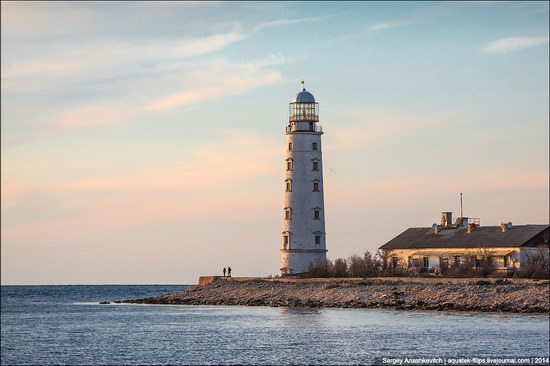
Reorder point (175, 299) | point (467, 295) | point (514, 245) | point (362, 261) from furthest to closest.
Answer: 1. point (175, 299)
2. point (362, 261)
3. point (514, 245)
4. point (467, 295)

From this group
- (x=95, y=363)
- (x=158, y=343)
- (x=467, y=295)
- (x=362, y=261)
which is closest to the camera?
(x=95, y=363)

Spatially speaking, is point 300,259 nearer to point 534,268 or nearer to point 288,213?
point 288,213

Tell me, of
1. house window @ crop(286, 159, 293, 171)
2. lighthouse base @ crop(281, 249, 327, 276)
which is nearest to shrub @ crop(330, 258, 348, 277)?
lighthouse base @ crop(281, 249, 327, 276)

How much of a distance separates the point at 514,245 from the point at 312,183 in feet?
52.3

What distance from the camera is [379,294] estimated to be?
214 feet

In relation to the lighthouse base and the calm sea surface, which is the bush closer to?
the calm sea surface

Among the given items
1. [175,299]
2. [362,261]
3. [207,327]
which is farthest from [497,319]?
[175,299]

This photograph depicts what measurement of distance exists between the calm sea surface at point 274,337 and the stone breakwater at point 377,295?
2515mm

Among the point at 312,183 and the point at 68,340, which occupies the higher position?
the point at 312,183

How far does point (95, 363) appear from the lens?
37.7m

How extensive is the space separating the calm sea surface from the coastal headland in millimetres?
2597

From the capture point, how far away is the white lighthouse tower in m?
77.3

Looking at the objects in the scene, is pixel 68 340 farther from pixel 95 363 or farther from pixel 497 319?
pixel 497 319

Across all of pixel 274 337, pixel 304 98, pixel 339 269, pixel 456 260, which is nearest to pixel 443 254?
pixel 456 260
